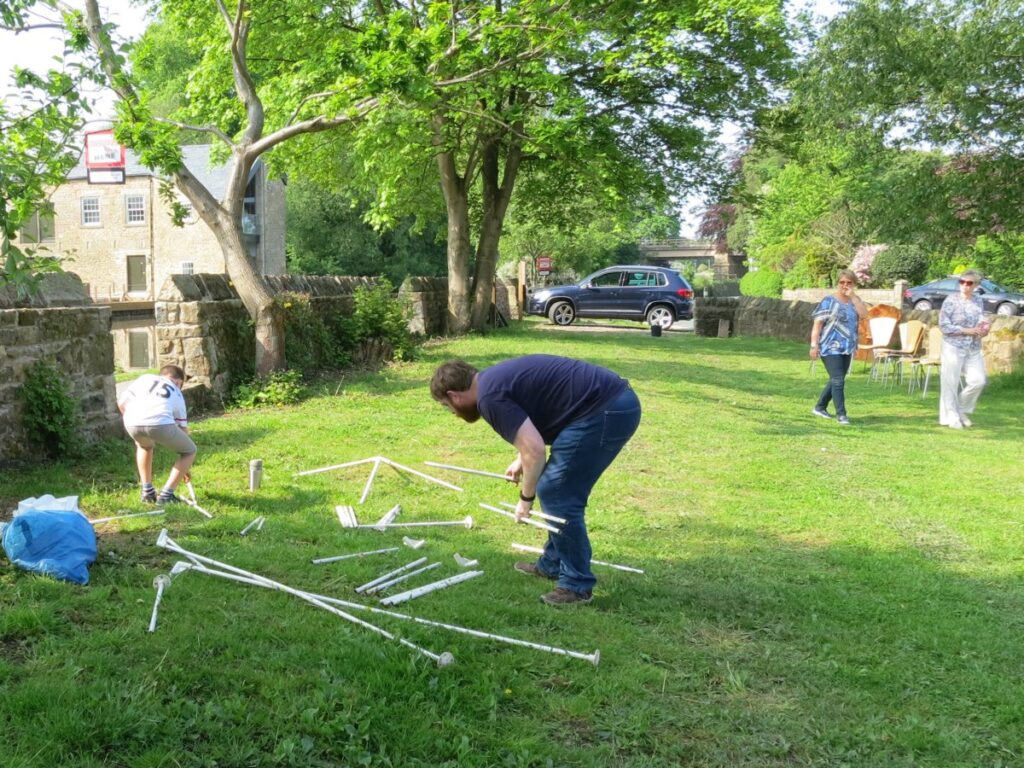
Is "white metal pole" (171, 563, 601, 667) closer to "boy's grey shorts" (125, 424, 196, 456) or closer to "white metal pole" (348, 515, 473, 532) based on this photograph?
"white metal pole" (348, 515, 473, 532)

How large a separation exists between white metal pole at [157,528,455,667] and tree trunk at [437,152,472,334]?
1446 centimetres

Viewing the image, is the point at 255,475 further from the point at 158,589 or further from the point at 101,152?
the point at 101,152

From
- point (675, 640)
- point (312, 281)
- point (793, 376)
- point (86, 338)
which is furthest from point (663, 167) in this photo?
point (675, 640)

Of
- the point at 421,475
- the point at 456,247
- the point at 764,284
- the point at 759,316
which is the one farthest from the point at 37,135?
the point at 764,284

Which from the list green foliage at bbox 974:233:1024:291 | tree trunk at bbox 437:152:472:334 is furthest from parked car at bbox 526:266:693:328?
green foliage at bbox 974:233:1024:291

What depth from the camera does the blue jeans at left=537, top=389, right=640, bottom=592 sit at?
456 centimetres

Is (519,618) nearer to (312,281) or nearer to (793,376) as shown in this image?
(312,281)

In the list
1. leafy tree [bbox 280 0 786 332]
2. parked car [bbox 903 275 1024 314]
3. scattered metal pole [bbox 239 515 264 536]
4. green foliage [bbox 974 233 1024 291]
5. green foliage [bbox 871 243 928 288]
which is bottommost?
scattered metal pole [bbox 239 515 264 536]

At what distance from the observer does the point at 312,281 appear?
13.8 m

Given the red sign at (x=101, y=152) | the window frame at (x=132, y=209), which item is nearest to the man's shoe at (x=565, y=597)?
the red sign at (x=101, y=152)

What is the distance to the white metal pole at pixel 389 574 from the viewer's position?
4.60 m

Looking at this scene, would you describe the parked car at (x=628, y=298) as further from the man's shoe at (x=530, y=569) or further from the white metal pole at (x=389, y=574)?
the white metal pole at (x=389, y=574)

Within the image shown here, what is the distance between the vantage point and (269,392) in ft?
34.5

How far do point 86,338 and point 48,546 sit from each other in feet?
12.9
